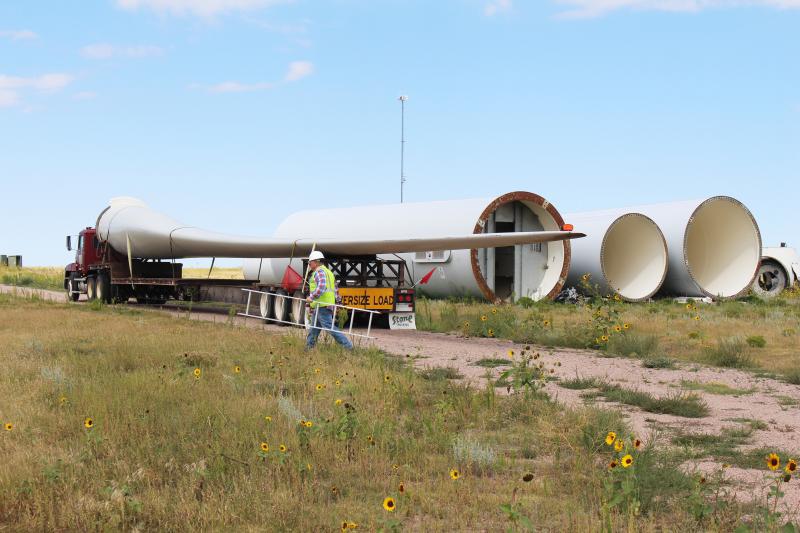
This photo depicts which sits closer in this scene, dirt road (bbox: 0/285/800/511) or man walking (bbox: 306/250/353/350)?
dirt road (bbox: 0/285/800/511)

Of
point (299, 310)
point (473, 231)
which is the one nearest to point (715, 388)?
point (299, 310)

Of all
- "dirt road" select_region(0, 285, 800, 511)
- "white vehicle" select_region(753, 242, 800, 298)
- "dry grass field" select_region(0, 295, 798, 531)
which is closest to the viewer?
"dry grass field" select_region(0, 295, 798, 531)

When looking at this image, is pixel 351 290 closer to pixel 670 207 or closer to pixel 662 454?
pixel 662 454

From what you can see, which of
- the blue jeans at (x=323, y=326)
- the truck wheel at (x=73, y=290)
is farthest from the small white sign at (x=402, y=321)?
the truck wheel at (x=73, y=290)

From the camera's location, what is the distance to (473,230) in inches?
958

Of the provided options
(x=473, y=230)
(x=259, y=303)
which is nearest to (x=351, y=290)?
(x=259, y=303)

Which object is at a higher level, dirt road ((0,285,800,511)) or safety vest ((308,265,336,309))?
safety vest ((308,265,336,309))

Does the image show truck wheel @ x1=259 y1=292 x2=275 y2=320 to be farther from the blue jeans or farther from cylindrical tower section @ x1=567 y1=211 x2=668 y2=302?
cylindrical tower section @ x1=567 y1=211 x2=668 y2=302

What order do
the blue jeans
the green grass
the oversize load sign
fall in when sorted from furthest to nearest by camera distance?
the oversize load sign < the blue jeans < the green grass

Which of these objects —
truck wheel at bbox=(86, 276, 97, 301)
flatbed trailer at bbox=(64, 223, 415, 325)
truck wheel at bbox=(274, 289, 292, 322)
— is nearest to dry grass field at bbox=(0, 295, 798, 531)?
flatbed trailer at bbox=(64, 223, 415, 325)

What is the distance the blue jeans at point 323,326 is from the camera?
13836mm

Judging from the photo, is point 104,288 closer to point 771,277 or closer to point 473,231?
point 473,231

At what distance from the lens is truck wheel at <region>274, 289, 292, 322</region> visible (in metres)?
20.8

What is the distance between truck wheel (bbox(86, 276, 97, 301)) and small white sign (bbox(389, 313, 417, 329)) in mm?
13857
